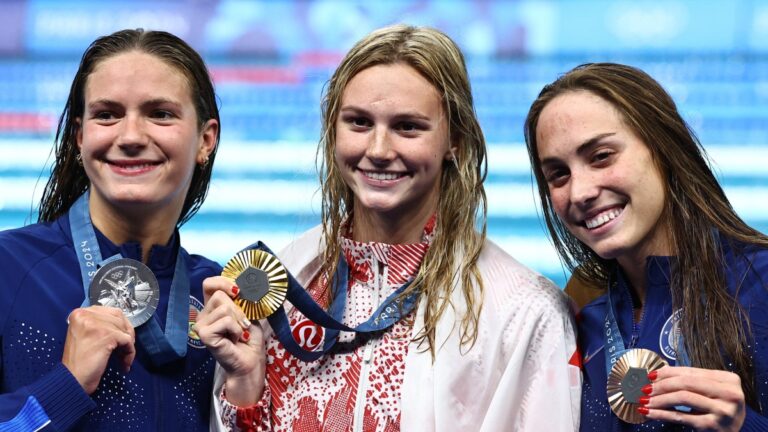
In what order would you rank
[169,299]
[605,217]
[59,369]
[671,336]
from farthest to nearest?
[169,299] < [605,217] < [671,336] < [59,369]

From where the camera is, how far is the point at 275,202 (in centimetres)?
593

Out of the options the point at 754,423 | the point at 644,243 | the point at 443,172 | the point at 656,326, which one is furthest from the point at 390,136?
the point at 754,423

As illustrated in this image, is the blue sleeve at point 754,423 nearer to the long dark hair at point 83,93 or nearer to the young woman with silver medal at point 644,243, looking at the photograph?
the young woman with silver medal at point 644,243

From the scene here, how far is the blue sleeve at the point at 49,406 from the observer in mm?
2836

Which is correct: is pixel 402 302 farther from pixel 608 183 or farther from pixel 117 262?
pixel 117 262

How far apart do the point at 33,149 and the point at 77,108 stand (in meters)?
2.80

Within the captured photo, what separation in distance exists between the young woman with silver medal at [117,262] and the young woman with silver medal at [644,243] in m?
0.97

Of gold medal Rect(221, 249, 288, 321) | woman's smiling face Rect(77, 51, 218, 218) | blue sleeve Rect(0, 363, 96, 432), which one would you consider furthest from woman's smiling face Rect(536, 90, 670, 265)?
blue sleeve Rect(0, 363, 96, 432)

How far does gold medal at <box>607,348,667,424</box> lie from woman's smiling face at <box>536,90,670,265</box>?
0.33 meters

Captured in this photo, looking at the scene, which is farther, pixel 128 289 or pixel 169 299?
pixel 169 299

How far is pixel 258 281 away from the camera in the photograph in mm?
3082

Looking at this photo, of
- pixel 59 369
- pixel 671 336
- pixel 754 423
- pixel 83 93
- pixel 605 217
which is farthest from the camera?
pixel 83 93

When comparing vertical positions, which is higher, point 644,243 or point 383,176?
point 383,176

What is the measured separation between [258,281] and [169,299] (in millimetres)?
277
